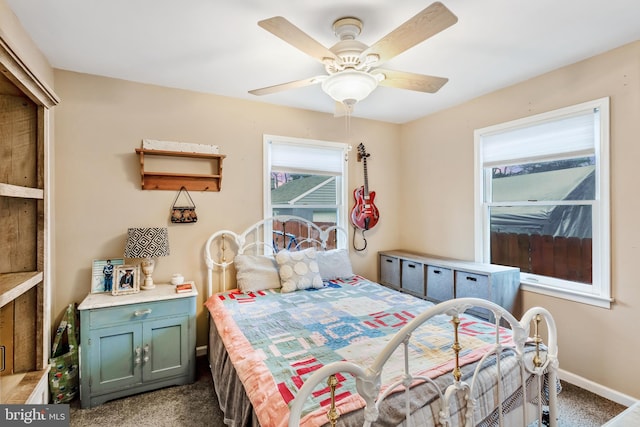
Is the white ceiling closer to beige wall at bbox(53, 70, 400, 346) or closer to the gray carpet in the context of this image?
beige wall at bbox(53, 70, 400, 346)

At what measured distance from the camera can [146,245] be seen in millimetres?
2385

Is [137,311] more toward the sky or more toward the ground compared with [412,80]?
more toward the ground

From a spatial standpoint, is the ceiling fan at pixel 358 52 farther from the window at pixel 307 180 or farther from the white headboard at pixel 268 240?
the white headboard at pixel 268 240

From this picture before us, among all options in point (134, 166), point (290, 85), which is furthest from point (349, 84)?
point (134, 166)

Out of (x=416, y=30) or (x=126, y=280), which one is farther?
(x=126, y=280)

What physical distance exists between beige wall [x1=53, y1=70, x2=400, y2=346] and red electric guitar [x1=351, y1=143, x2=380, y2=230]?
79 cm

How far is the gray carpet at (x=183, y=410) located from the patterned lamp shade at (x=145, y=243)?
3.35ft

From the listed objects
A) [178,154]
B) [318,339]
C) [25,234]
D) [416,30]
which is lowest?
[318,339]

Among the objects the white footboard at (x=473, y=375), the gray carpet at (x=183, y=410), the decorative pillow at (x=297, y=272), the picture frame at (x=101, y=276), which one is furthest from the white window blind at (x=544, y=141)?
the picture frame at (x=101, y=276)

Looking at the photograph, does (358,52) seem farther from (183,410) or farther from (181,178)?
(183,410)

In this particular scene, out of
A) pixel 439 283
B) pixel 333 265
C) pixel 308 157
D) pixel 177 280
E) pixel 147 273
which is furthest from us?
pixel 308 157

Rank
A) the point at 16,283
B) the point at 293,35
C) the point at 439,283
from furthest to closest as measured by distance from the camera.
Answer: the point at 439,283 → the point at 293,35 → the point at 16,283

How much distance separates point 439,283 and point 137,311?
259cm

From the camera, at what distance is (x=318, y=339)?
177 centimetres
